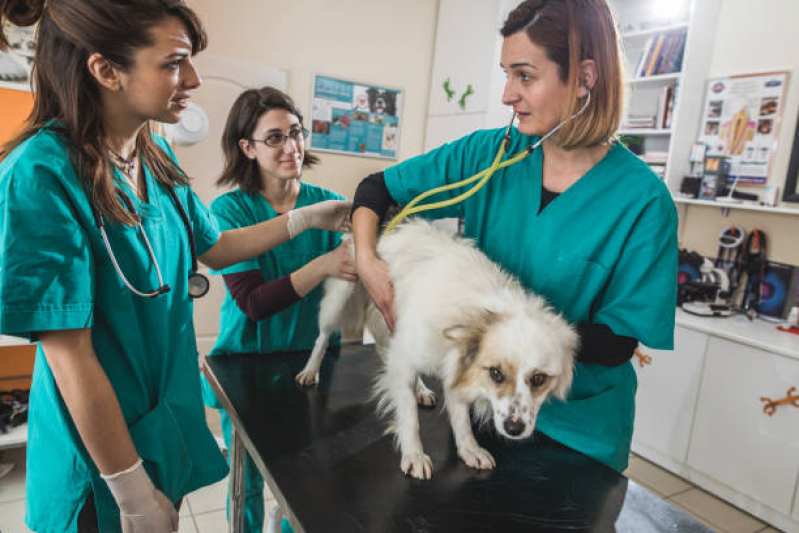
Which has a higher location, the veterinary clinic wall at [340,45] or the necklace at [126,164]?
the veterinary clinic wall at [340,45]

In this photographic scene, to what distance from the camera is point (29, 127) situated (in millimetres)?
871

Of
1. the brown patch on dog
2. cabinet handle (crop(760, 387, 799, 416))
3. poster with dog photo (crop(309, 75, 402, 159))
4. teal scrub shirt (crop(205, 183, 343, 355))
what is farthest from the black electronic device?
the brown patch on dog

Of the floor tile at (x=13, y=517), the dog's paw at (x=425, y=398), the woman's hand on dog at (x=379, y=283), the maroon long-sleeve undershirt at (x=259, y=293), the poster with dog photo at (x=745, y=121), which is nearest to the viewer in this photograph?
the woman's hand on dog at (x=379, y=283)

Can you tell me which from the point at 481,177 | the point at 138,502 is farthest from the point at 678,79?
the point at 138,502

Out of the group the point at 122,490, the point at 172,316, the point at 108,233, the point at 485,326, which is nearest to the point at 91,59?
the point at 108,233

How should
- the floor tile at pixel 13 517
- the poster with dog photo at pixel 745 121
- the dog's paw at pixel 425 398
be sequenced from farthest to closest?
the poster with dog photo at pixel 745 121, the floor tile at pixel 13 517, the dog's paw at pixel 425 398

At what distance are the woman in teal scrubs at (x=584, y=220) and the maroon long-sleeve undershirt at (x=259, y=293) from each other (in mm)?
328

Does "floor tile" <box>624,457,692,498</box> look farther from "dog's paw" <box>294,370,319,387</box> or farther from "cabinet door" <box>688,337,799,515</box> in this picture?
"dog's paw" <box>294,370,319,387</box>

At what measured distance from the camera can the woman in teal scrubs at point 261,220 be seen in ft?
5.54

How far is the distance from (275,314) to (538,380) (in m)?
0.99

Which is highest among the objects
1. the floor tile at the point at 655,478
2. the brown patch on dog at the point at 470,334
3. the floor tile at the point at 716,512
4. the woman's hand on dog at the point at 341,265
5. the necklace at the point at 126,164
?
the necklace at the point at 126,164

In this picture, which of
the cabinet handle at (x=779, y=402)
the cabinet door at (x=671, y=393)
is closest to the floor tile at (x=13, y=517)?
the cabinet door at (x=671, y=393)

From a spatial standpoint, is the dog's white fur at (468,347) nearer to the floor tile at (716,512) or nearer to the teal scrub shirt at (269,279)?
the teal scrub shirt at (269,279)

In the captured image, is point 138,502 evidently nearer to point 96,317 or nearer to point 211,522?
point 96,317
